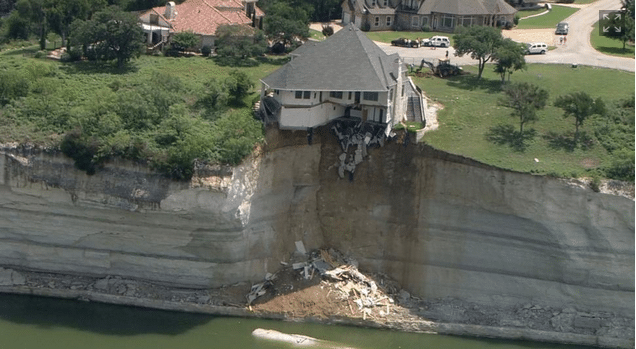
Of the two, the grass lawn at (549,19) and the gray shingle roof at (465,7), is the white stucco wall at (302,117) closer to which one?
the gray shingle roof at (465,7)

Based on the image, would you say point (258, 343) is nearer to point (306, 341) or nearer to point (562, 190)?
point (306, 341)

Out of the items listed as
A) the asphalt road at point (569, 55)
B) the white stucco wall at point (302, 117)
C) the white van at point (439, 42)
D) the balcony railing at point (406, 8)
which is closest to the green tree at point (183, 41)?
the asphalt road at point (569, 55)

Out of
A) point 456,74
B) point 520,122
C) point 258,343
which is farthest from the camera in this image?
point 456,74

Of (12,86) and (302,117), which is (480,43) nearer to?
(302,117)

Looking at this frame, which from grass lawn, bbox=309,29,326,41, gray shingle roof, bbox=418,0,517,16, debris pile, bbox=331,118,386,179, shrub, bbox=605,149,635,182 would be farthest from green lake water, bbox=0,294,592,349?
gray shingle roof, bbox=418,0,517,16

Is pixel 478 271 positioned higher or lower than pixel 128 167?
lower

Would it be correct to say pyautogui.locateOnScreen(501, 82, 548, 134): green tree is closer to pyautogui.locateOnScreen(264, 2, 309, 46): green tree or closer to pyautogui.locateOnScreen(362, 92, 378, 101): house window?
pyautogui.locateOnScreen(362, 92, 378, 101): house window

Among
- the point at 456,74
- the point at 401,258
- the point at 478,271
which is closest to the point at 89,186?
the point at 401,258

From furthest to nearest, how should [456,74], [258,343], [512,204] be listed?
1. [456,74]
2. [512,204]
3. [258,343]

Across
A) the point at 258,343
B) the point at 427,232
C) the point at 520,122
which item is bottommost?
the point at 258,343
